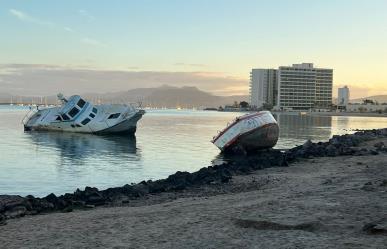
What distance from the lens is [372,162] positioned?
22.4 meters

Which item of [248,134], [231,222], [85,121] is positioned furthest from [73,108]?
[231,222]

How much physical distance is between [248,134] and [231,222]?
2512 centimetres

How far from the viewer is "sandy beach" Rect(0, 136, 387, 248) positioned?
9078 millimetres

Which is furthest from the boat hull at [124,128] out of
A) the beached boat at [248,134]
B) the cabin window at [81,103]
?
the beached boat at [248,134]

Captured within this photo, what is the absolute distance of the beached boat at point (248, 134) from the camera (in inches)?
1405

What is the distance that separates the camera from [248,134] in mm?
35531

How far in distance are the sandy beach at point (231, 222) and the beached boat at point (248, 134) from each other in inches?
756

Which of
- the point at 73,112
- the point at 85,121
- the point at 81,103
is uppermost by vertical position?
the point at 81,103

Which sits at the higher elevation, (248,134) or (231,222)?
(248,134)

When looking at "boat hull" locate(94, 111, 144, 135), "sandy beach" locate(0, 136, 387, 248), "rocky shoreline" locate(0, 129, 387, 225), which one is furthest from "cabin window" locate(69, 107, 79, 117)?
"sandy beach" locate(0, 136, 387, 248)

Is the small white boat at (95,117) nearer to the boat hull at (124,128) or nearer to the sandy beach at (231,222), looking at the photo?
the boat hull at (124,128)

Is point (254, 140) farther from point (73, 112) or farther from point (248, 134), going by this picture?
point (73, 112)

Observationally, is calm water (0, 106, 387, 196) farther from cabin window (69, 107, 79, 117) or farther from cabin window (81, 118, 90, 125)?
cabin window (69, 107, 79, 117)

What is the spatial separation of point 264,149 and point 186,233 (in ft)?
93.2
